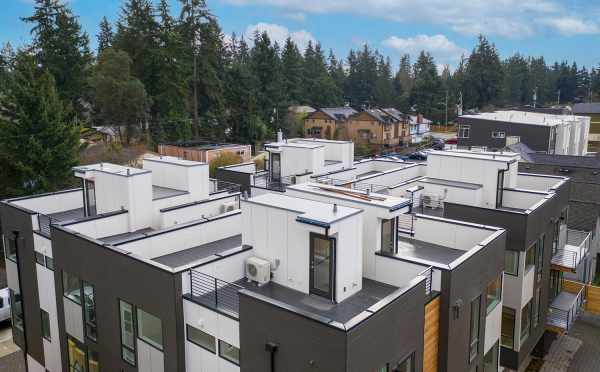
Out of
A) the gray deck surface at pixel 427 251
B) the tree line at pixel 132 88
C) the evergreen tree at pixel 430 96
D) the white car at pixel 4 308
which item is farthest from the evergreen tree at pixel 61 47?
the evergreen tree at pixel 430 96

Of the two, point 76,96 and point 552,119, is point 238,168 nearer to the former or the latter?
point 76,96

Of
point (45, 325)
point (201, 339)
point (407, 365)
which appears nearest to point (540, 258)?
point (407, 365)

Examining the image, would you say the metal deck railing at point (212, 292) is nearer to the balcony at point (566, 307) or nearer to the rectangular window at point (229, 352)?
the rectangular window at point (229, 352)

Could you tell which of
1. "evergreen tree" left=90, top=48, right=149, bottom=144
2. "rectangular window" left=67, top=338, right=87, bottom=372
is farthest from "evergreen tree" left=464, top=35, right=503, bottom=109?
"rectangular window" left=67, top=338, right=87, bottom=372

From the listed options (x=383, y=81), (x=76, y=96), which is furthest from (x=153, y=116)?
(x=383, y=81)

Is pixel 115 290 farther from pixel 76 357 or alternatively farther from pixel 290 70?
pixel 290 70

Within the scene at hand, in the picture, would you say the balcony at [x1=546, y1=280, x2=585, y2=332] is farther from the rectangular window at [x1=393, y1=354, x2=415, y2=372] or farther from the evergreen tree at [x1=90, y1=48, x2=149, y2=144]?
the evergreen tree at [x1=90, y1=48, x2=149, y2=144]
